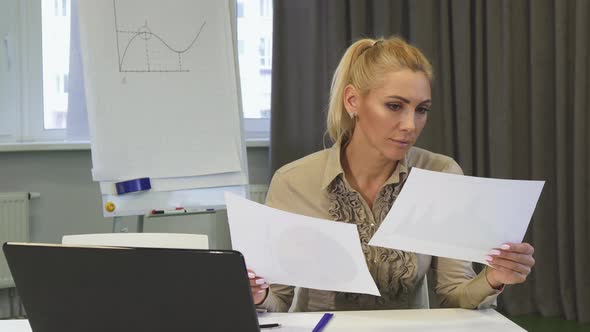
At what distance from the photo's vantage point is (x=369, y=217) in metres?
1.76

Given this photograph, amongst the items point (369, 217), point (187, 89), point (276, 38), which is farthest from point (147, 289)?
point (276, 38)

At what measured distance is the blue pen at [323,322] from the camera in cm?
139

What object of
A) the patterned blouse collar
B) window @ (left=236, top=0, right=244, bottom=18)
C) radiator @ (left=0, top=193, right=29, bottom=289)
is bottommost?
radiator @ (left=0, top=193, right=29, bottom=289)

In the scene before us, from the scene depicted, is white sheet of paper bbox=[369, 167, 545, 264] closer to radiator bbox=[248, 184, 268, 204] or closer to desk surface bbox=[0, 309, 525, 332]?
desk surface bbox=[0, 309, 525, 332]

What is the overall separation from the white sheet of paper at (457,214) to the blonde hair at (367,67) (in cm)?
51

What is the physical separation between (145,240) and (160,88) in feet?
4.18

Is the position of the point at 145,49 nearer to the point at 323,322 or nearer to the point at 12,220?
the point at 12,220

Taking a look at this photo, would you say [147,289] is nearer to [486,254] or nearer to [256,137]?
[486,254]

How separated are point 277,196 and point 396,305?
401 mm

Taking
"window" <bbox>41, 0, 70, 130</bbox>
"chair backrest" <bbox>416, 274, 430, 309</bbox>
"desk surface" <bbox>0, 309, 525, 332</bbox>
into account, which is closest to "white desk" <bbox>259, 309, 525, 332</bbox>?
"desk surface" <bbox>0, 309, 525, 332</bbox>

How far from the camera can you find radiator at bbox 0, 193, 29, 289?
330 cm

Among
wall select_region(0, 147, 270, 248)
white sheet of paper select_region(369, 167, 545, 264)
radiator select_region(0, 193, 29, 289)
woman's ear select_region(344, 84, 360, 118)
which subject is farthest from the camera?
wall select_region(0, 147, 270, 248)

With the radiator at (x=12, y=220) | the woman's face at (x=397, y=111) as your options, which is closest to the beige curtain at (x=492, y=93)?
the radiator at (x=12, y=220)

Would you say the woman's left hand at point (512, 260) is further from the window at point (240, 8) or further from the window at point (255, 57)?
the window at point (240, 8)
